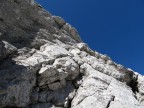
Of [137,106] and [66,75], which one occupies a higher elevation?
[66,75]

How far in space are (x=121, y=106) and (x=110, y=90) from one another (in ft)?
13.6

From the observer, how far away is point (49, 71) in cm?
3325

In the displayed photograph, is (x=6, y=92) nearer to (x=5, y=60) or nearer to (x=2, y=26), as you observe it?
(x=5, y=60)

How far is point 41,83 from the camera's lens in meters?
32.7

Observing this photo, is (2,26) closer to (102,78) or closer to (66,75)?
(66,75)

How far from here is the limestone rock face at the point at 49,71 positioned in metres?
30.3

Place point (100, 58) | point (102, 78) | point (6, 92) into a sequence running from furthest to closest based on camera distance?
point (100, 58)
point (102, 78)
point (6, 92)

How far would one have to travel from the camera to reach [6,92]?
2808 centimetres

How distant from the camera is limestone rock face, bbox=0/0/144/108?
3027 centimetres

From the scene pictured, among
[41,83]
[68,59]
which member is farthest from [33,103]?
[68,59]

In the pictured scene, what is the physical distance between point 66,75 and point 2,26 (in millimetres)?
13649

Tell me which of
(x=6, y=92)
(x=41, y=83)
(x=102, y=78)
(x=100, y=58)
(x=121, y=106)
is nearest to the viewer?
(x=6, y=92)

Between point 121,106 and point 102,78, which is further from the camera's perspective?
point 102,78

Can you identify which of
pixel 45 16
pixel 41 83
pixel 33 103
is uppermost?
pixel 45 16
